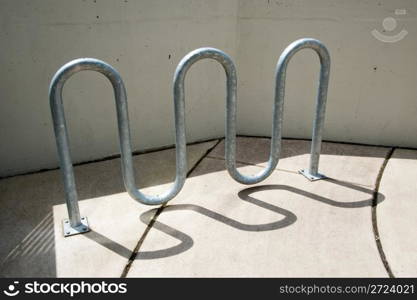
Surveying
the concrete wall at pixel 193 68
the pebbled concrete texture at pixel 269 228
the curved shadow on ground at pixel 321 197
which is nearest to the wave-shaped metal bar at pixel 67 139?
the pebbled concrete texture at pixel 269 228

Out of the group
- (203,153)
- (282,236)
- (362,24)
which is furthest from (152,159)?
(362,24)

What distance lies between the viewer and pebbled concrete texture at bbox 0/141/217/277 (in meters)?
2.19

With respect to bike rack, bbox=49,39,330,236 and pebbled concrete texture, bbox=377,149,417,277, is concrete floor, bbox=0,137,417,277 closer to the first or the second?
pebbled concrete texture, bbox=377,149,417,277

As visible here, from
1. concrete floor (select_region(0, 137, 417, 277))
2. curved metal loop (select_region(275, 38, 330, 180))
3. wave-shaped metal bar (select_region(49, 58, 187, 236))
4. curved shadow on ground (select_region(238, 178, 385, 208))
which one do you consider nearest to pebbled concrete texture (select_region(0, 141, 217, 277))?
concrete floor (select_region(0, 137, 417, 277))

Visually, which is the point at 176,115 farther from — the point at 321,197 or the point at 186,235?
the point at 321,197

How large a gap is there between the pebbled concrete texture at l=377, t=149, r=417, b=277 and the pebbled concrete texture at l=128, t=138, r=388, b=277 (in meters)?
0.08

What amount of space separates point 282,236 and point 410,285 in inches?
27.3

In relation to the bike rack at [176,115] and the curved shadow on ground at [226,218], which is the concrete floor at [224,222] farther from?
the bike rack at [176,115]

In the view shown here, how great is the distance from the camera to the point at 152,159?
130 inches

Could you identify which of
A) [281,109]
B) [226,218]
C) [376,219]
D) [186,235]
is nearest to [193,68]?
[281,109]

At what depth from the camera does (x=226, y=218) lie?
2557 mm

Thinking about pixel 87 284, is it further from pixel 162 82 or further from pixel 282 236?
pixel 162 82

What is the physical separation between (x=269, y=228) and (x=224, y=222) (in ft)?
0.91

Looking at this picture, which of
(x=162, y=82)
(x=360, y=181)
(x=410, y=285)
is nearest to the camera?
(x=410, y=285)
